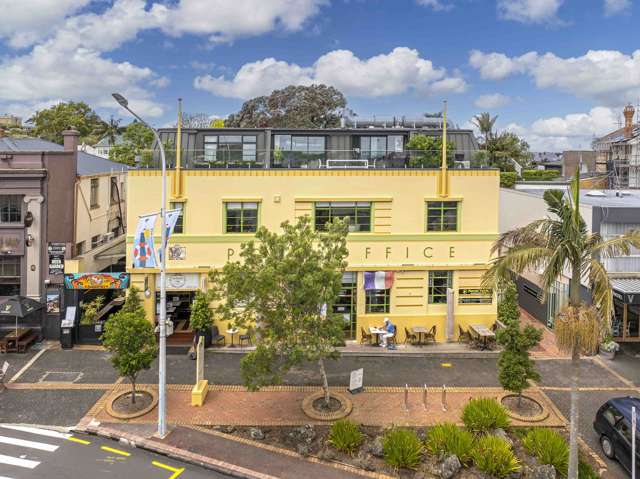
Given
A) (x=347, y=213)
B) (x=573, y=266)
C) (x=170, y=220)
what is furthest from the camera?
(x=347, y=213)

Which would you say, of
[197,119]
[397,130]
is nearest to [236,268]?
[397,130]

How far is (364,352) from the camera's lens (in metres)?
21.4

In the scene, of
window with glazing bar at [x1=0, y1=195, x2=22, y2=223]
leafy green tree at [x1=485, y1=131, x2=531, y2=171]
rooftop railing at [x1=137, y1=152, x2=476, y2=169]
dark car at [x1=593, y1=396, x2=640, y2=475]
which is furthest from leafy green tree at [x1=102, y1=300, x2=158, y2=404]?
leafy green tree at [x1=485, y1=131, x2=531, y2=171]

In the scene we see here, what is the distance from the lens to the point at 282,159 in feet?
75.0

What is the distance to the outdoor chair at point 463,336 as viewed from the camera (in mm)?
22650

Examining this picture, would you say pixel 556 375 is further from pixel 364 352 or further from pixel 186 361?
pixel 186 361

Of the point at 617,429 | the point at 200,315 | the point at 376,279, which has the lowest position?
the point at 617,429

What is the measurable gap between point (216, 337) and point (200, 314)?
1.79 meters

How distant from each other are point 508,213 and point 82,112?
60.5m

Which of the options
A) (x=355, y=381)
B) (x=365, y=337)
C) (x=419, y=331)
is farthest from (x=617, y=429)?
(x=365, y=337)

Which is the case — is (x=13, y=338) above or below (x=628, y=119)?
below

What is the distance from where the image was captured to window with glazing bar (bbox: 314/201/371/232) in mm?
22516

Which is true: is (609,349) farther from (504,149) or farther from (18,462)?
(504,149)

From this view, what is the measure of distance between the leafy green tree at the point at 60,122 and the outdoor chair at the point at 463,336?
55.7 metres
